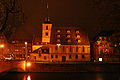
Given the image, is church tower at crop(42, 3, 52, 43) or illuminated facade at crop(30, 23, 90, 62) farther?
church tower at crop(42, 3, 52, 43)

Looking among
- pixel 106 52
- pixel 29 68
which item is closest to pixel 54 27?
pixel 106 52

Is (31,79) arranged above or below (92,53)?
below

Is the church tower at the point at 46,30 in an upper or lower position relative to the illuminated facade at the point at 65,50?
upper

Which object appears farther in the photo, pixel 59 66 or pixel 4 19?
pixel 59 66

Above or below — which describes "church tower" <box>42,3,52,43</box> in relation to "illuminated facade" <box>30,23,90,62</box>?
above

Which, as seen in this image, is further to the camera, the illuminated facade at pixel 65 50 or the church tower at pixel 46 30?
the church tower at pixel 46 30

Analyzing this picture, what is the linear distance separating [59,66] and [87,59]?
1767cm

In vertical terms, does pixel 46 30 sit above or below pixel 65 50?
above

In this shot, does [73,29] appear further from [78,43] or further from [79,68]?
[79,68]

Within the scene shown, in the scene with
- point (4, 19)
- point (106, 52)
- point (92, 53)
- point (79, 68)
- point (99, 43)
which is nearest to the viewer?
point (4, 19)

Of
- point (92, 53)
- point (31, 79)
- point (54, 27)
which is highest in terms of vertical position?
point (54, 27)

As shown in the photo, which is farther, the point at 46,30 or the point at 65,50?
the point at 46,30

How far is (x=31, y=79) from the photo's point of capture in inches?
1288

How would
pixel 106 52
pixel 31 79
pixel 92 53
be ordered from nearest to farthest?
pixel 31 79 → pixel 106 52 → pixel 92 53
